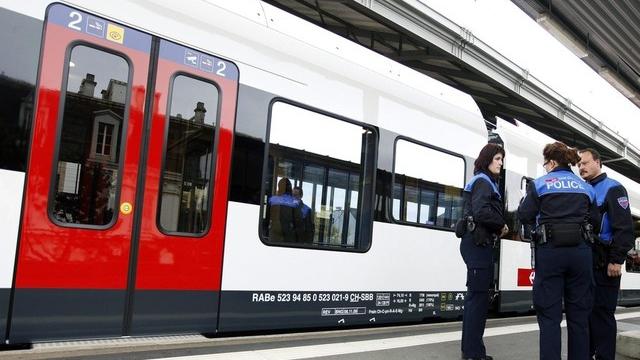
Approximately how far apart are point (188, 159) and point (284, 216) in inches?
40.0

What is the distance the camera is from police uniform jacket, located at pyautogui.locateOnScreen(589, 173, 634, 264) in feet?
13.4

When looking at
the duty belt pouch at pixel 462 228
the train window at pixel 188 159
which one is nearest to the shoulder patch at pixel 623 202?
the duty belt pouch at pixel 462 228

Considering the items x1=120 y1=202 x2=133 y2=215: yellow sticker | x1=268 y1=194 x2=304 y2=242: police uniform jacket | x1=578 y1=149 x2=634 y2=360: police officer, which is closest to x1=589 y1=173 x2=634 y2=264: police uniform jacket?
x1=578 y1=149 x2=634 y2=360: police officer

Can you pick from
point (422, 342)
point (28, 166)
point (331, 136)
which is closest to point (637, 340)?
point (422, 342)

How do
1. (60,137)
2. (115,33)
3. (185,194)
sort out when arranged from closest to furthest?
(60,137)
(115,33)
(185,194)

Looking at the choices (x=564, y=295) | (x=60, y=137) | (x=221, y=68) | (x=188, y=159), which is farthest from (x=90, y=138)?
(x=564, y=295)

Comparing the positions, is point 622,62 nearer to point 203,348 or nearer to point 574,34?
point 574,34

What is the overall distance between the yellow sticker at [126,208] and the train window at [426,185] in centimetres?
275

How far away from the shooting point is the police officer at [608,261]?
4.09 metres

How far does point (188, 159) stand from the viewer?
13.0 feet

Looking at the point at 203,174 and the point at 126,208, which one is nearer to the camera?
the point at 126,208

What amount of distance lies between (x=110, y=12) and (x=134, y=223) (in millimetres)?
1482

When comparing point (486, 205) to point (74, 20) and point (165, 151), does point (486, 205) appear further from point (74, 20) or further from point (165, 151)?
point (74, 20)

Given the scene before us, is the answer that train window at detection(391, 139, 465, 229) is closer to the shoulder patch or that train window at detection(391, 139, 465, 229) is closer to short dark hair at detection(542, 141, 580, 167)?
short dark hair at detection(542, 141, 580, 167)
